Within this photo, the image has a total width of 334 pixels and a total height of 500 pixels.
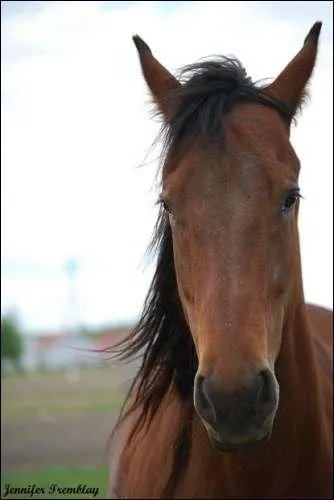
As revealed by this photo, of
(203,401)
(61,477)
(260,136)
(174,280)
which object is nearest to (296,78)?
(260,136)

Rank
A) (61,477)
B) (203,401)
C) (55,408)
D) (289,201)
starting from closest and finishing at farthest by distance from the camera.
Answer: (203,401), (289,201), (61,477), (55,408)

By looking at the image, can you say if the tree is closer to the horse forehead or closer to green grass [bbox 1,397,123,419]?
green grass [bbox 1,397,123,419]

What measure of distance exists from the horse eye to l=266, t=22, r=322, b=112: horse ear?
50 cm

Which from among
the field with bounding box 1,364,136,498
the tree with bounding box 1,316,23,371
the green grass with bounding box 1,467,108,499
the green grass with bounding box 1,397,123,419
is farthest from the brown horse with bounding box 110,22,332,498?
the green grass with bounding box 1,397,123,419

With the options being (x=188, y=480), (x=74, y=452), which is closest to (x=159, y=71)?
(x=188, y=480)

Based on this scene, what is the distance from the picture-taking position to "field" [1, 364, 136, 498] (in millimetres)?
9180

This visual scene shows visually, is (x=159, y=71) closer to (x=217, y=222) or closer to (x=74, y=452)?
(x=217, y=222)

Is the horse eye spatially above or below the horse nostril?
above

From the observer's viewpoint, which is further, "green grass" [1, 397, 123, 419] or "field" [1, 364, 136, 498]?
"green grass" [1, 397, 123, 419]

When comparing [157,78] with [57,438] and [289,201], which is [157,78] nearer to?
[289,201]

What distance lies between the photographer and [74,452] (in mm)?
11883

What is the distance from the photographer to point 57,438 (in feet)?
43.7

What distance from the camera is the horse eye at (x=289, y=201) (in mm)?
3385

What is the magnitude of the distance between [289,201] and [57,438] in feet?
34.5
